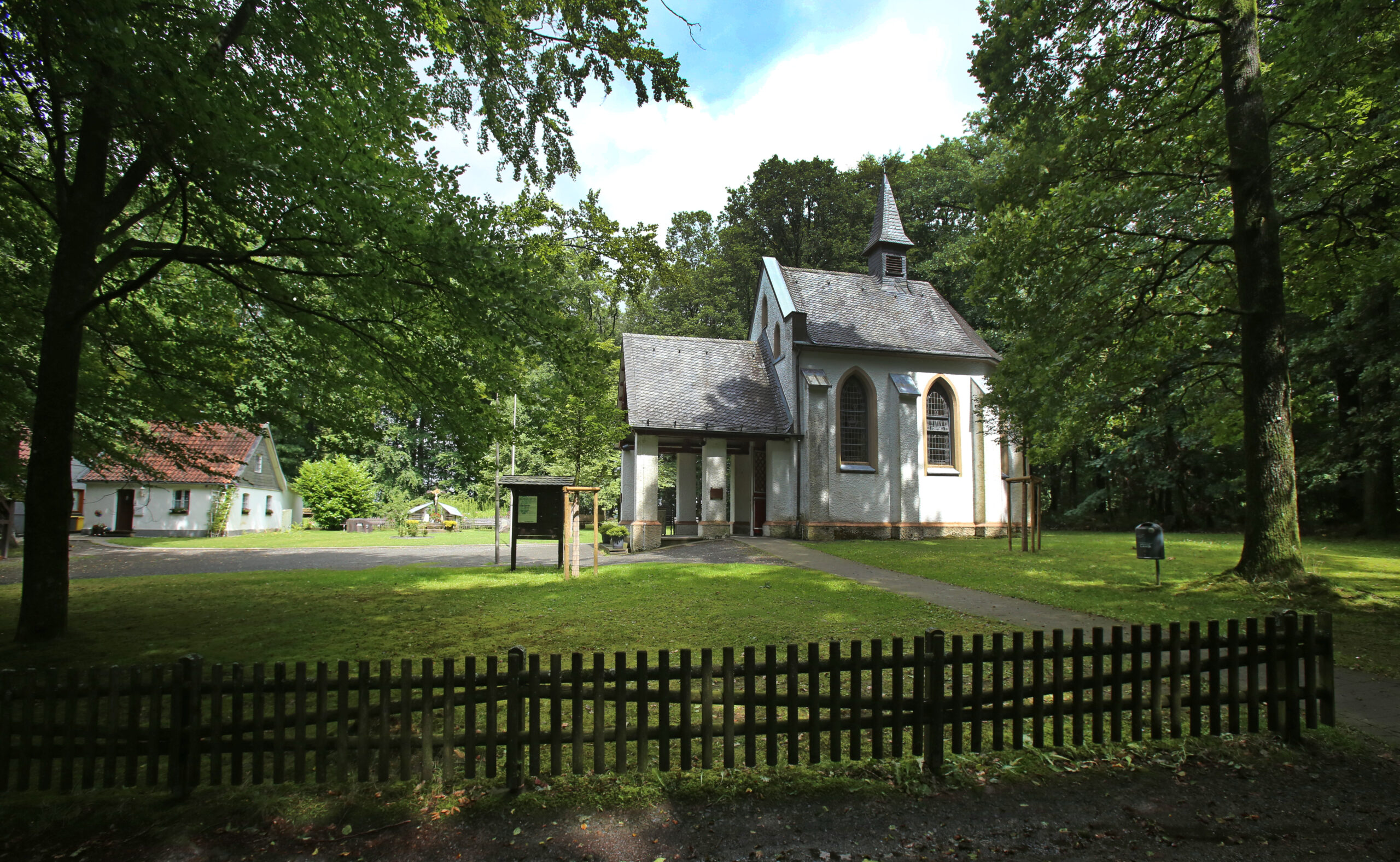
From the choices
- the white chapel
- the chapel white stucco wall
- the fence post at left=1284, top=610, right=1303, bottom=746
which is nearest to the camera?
the fence post at left=1284, top=610, right=1303, bottom=746

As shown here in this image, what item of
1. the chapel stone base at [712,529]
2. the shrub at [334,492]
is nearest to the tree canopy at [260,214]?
the chapel stone base at [712,529]

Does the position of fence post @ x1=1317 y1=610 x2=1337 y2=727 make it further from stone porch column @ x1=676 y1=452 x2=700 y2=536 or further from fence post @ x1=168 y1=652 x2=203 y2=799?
stone porch column @ x1=676 y1=452 x2=700 y2=536

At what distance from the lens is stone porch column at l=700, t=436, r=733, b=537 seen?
2278cm

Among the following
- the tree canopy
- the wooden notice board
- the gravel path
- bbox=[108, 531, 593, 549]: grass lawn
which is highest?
the tree canopy

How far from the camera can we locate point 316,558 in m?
20.0

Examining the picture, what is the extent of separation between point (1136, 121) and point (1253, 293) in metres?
3.57

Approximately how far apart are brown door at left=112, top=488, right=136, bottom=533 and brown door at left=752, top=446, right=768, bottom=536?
30111 mm

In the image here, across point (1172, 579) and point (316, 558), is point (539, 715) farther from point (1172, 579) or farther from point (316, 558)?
point (316, 558)

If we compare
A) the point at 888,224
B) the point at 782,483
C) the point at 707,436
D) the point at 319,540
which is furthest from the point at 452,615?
the point at 888,224

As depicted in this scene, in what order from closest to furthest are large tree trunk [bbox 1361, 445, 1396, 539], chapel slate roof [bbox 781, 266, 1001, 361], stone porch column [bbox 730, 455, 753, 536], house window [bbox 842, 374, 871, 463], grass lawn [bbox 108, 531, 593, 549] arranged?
large tree trunk [bbox 1361, 445, 1396, 539], house window [bbox 842, 374, 871, 463], chapel slate roof [bbox 781, 266, 1001, 361], grass lawn [bbox 108, 531, 593, 549], stone porch column [bbox 730, 455, 753, 536]

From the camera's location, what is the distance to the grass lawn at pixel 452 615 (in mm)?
7793

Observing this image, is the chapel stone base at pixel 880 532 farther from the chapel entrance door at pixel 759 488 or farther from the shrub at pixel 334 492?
the shrub at pixel 334 492

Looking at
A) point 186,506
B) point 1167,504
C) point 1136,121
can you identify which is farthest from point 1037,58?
point 186,506

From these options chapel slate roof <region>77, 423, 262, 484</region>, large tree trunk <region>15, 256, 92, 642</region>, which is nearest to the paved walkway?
chapel slate roof <region>77, 423, 262, 484</region>
